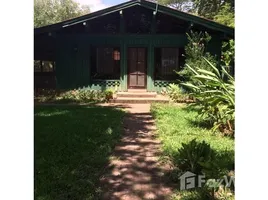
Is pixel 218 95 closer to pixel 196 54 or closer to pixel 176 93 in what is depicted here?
pixel 196 54

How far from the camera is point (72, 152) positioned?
15.0 ft

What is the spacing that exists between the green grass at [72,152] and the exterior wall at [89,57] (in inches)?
219

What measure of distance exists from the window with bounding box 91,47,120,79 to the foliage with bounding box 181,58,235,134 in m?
8.17

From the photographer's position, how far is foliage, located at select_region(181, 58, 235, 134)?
5.21 m

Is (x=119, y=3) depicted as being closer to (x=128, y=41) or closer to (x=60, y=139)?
(x=128, y=41)

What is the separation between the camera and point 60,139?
5.39m

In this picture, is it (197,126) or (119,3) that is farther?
(119,3)

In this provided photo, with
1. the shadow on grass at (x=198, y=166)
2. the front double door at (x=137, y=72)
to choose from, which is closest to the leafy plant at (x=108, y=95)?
the front double door at (x=137, y=72)

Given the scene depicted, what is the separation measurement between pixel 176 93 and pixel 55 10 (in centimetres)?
3426

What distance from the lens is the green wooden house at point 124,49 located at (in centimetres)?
1296

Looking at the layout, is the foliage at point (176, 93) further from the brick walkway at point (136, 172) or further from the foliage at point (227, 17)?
→ the foliage at point (227, 17)
